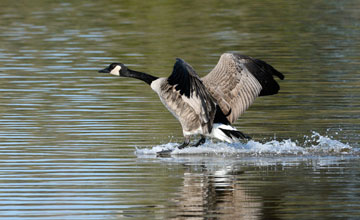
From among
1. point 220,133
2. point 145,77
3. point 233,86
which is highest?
point 145,77

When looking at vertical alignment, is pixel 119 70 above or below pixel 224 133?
above

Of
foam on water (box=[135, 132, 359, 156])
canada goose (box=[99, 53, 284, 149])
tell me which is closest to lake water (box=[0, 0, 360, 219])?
foam on water (box=[135, 132, 359, 156])

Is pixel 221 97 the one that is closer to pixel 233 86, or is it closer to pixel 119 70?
pixel 233 86

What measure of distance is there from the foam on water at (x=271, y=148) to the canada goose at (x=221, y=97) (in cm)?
23

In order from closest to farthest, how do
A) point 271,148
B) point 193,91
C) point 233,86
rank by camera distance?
point 193,91 < point 271,148 < point 233,86

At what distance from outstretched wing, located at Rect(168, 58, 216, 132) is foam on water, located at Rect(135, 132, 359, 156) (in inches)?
21.9

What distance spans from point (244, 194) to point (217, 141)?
4591 millimetres

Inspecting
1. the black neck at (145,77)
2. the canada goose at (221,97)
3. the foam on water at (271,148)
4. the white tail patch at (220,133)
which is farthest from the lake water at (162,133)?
the black neck at (145,77)

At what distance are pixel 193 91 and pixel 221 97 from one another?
1281 mm

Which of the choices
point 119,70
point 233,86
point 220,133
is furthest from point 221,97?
point 119,70

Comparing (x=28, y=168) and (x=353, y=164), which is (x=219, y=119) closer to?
(x=353, y=164)

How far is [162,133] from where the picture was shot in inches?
610

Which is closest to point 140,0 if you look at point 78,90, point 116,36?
point 116,36

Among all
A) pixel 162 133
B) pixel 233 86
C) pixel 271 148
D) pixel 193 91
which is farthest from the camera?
pixel 162 133
